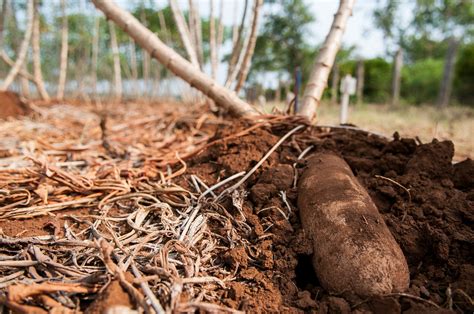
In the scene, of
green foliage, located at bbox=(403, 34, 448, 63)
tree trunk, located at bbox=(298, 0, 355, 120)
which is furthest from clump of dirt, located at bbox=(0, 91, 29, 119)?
green foliage, located at bbox=(403, 34, 448, 63)

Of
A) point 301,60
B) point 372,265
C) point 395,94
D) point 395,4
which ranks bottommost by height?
point 372,265

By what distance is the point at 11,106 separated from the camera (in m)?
5.14

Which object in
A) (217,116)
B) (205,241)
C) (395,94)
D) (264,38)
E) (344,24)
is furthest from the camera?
(264,38)

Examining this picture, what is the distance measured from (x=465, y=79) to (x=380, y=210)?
16611 mm

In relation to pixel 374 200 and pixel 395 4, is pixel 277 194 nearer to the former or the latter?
pixel 374 200

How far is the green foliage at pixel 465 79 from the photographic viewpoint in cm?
1470

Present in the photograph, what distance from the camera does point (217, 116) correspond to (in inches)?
148

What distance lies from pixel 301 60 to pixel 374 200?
72.6ft

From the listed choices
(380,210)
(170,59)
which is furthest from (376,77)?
(380,210)

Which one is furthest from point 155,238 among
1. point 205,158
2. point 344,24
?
point 344,24

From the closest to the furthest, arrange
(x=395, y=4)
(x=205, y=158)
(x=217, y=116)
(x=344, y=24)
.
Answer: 1. (x=205, y=158)
2. (x=344, y=24)
3. (x=217, y=116)
4. (x=395, y=4)

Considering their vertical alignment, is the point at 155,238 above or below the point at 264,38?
below

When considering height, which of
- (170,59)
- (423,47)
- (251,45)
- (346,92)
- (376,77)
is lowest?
(346,92)

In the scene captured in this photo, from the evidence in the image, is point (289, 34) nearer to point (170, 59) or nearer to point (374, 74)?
point (374, 74)
